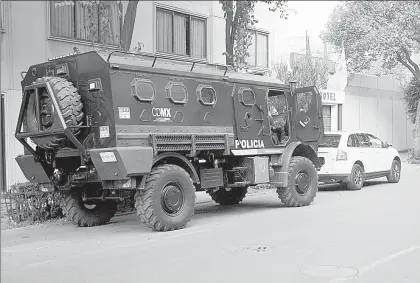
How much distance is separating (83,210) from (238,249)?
13.2 ft

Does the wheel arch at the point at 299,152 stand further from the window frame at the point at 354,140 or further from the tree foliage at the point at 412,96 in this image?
the tree foliage at the point at 412,96

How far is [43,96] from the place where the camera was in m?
9.29

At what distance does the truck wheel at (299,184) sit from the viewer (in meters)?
12.0

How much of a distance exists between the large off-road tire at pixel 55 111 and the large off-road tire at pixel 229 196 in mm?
4869

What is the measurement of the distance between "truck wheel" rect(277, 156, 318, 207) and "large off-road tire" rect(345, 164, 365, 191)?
337 cm

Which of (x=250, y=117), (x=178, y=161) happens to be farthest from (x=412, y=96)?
(x=178, y=161)

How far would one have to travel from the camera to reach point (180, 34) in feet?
64.8

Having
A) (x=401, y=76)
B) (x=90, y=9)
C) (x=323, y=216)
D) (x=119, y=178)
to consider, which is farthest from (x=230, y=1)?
(x=401, y=76)

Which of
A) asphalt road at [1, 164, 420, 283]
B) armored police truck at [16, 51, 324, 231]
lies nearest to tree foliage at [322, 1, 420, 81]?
armored police truck at [16, 51, 324, 231]

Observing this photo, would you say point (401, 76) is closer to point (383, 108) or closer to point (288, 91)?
point (383, 108)

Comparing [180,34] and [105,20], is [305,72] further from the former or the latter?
[105,20]

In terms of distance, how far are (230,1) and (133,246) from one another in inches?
422

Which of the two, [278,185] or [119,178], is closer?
[119,178]

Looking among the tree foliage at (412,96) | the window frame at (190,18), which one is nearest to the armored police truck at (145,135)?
the window frame at (190,18)
